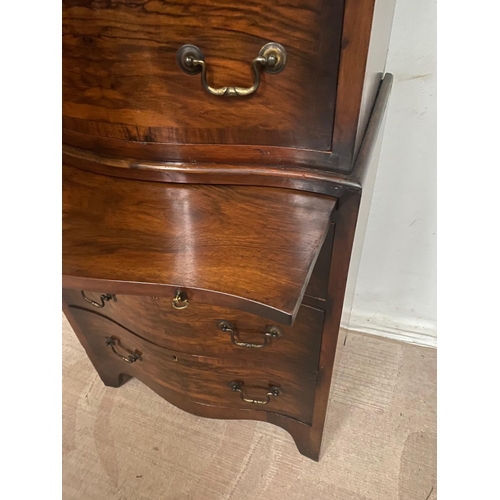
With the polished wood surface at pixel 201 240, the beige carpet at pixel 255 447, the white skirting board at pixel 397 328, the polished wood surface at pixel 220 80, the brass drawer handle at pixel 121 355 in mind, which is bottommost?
the beige carpet at pixel 255 447

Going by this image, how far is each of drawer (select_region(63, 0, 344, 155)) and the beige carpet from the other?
0.90 meters

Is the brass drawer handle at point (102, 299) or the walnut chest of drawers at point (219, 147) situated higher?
the walnut chest of drawers at point (219, 147)

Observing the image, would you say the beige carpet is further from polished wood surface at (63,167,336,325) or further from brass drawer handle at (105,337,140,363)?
polished wood surface at (63,167,336,325)

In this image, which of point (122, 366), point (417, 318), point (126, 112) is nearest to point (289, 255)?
point (126, 112)

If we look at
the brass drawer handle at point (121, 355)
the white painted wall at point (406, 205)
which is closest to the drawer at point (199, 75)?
the white painted wall at point (406, 205)

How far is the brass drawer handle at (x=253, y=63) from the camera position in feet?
1.67

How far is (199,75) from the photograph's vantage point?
556mm

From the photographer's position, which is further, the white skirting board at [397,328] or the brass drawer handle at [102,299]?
the white skirting board at [397,328]

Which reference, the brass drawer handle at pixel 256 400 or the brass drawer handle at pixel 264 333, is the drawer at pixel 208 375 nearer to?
the brass drawer handle at pixel 256 400

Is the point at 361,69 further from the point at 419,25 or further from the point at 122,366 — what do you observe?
the point at 122,366

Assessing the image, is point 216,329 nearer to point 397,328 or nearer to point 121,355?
point 121,355

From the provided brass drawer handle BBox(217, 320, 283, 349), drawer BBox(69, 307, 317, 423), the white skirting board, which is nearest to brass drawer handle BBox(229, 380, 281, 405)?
drawer BBox(69, 307, 317, 423)

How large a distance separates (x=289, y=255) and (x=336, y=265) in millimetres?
176
